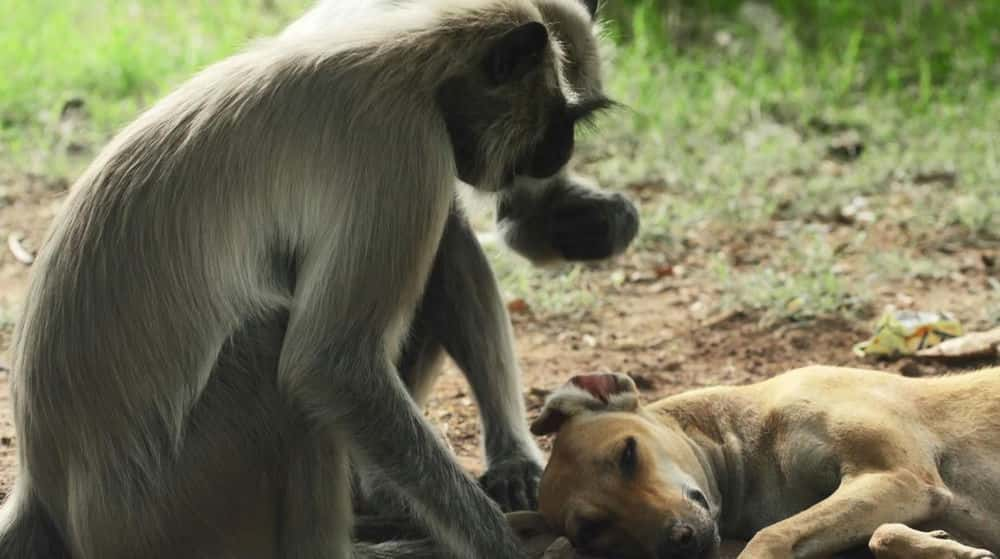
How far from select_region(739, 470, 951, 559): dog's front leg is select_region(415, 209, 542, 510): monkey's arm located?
109 cm

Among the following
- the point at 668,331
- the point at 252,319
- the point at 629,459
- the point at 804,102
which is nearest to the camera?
the point at 252,319

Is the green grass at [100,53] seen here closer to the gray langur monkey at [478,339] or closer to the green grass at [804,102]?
the green grass at [804,102]

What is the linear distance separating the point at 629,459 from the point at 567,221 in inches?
52.2

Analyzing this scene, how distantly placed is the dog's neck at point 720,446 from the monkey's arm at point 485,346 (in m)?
0.52

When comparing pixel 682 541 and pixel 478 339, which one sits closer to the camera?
pixel 682 541

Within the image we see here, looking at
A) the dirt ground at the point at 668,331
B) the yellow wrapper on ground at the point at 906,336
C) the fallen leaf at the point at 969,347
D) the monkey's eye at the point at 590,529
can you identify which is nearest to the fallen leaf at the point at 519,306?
the dirt ground at the point at 668,331

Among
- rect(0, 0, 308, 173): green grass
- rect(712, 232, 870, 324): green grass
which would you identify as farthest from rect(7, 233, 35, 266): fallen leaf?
rect(712, 232, 870, 324): green grass

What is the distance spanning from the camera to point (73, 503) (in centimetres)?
430

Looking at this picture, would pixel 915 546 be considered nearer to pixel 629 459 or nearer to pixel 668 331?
pixel 629 459

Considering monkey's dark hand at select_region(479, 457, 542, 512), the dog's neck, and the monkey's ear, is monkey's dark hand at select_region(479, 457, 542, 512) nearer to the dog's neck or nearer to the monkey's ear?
the dog's neck

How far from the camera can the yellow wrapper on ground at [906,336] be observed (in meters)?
6.59

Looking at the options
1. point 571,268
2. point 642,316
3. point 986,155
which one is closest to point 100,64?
point 571,268

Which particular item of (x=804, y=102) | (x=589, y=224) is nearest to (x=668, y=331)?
(x=589, y=224)

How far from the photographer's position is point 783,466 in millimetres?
4973
